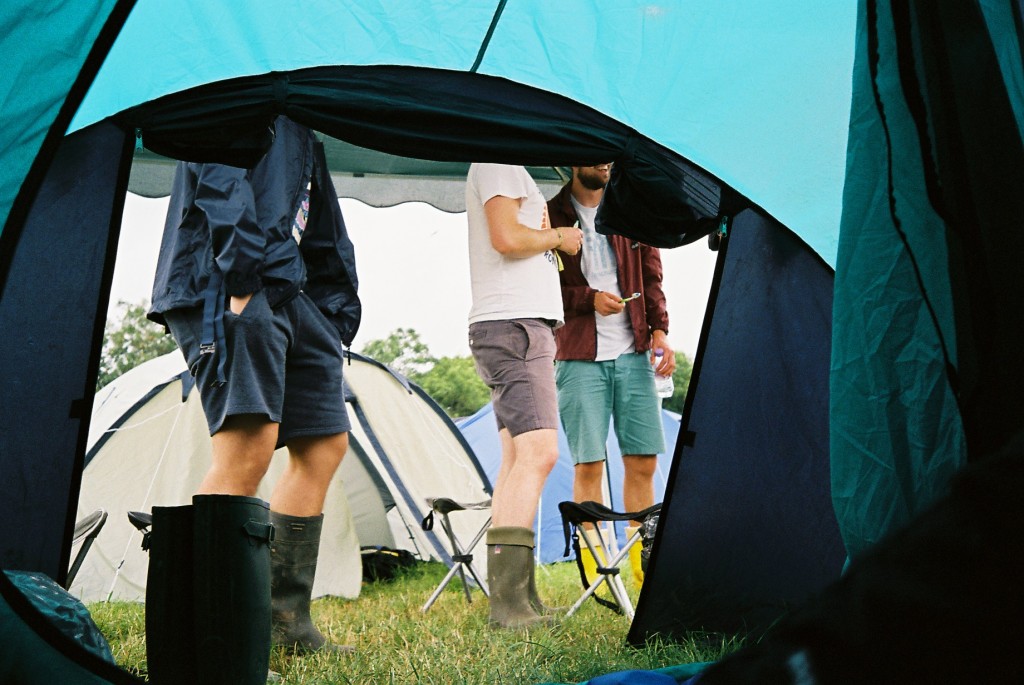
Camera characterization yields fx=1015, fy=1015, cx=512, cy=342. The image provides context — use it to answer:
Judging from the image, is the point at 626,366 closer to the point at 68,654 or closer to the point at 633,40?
the point at 633,40

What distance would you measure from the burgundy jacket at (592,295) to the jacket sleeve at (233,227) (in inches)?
45.3

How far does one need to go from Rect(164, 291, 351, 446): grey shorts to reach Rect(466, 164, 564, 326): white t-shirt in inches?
17.6

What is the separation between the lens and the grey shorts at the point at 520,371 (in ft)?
8.52

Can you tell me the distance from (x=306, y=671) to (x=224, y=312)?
2.50ft

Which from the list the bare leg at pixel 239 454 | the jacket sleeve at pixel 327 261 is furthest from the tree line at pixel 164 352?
the bare leg at pixel 239 454

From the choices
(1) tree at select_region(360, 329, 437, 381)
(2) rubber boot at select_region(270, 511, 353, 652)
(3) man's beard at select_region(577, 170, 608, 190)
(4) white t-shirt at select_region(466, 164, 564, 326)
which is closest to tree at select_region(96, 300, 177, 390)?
(1) tree at select_region(360, 329, 437, 381)

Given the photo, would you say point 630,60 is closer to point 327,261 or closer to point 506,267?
point 506,267

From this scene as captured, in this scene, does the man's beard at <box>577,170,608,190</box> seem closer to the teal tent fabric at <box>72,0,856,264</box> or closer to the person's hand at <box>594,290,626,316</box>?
the person's hand at <box>594,290,626,316</box>

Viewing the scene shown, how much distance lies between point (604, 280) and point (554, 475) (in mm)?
2439

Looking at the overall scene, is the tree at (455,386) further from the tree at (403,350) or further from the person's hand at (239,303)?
the person's hand at (239,303)

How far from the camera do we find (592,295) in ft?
10.2

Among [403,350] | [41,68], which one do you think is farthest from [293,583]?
[403,350]

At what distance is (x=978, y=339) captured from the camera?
1.20 m

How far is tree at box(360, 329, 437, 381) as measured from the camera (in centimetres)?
2708
